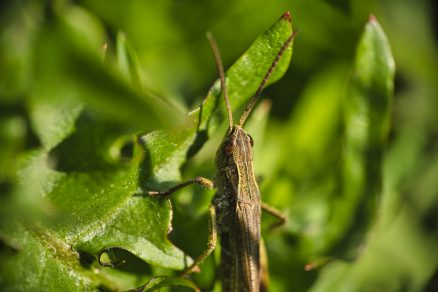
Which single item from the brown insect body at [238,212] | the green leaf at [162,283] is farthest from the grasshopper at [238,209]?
the green leaf at [162,283]

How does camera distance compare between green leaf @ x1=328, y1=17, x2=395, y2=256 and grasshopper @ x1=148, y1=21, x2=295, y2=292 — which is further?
green leaf @ x1=328, y1=17, x2=395, y2=256

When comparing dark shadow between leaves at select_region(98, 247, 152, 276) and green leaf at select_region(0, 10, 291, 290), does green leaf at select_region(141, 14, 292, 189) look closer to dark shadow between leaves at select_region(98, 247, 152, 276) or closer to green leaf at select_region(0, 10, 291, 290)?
green leaf at select_region(0, 10, 291, 290)

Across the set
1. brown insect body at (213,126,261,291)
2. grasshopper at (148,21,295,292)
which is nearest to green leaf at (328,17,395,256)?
grasshopper at (148,21,295,292)

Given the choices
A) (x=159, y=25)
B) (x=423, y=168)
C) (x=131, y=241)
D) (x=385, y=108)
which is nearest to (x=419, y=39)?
(x=423, y=168)

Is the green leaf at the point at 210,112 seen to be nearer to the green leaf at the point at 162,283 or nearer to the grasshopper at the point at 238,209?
the grasshopper at the point at 238,209

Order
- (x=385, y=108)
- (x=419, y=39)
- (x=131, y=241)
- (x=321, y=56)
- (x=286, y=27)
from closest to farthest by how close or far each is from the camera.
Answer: (x=131, y=241) → (x=286, y=27) → (x=385, y=108) → (x=321, y=56) → (x=419, y=39)

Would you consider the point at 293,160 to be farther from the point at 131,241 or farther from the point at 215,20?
the point at 131,241

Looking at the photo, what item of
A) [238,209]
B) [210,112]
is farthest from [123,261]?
[238,209]
